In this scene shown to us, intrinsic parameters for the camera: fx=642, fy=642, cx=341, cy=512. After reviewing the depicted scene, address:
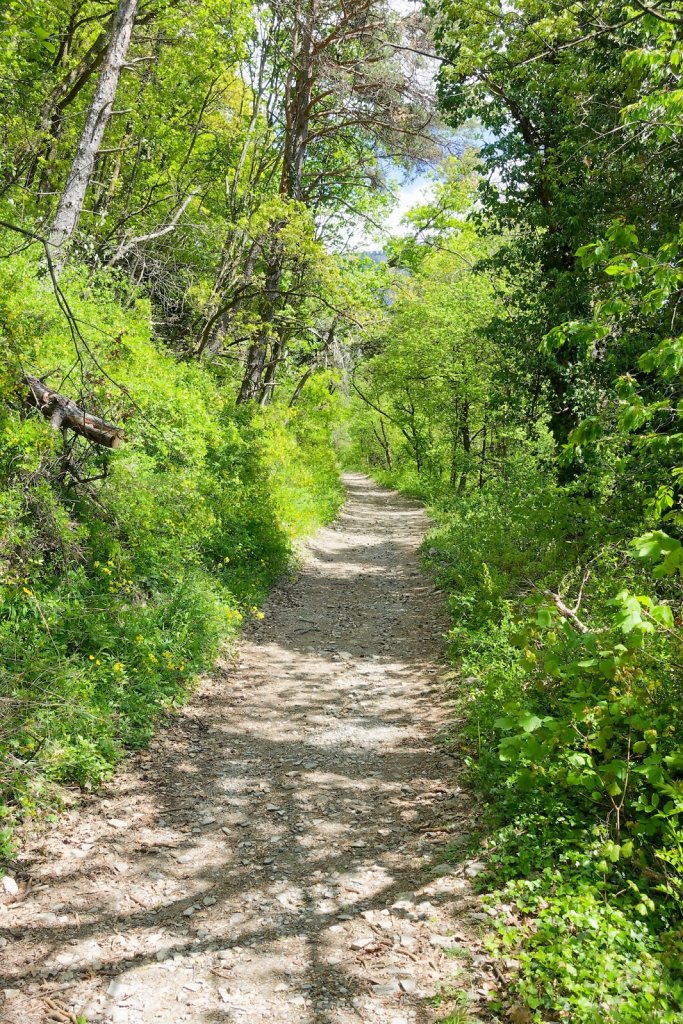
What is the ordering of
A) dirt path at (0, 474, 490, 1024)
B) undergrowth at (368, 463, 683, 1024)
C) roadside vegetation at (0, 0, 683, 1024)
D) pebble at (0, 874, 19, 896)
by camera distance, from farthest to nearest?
pebble at (0, 874, 19, 896)
roadside vegetation at (0, 0, 683, 1024)
dirt path at (0, 474, 490, 1024)
undergrowth at (368, 463, 683, 1024)

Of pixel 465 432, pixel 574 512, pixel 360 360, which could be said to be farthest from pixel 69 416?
pixel 465 432

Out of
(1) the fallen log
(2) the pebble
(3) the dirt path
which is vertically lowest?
(2) the pebble

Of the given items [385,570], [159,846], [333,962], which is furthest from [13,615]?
[385,570]

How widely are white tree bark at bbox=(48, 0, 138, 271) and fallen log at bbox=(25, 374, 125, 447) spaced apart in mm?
2592

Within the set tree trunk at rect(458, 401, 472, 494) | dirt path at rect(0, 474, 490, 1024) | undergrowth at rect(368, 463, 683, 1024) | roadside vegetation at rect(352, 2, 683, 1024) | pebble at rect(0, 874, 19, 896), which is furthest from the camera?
tree trunk at rect(458, 401, 472, 494)

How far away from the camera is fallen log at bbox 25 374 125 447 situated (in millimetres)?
6235

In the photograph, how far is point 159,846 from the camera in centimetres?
467

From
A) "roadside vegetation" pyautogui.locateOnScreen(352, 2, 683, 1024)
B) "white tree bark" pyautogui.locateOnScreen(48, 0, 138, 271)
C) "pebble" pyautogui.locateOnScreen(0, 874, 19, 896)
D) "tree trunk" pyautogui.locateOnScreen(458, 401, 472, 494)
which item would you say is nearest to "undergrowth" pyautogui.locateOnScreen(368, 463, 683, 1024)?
"roadside vegetation" pyautogui.locateOnScreen(352, 2, 683, 1024)

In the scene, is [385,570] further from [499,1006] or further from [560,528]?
[499,1006]

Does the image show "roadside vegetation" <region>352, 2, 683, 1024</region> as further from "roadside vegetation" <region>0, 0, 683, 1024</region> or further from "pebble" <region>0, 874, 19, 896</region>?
"pebble" <region>0, 874, 19, 896</region>

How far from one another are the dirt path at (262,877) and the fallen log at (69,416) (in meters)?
2.89

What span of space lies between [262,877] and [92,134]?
882 centimetres

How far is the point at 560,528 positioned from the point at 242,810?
4812mm

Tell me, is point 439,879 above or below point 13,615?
below
